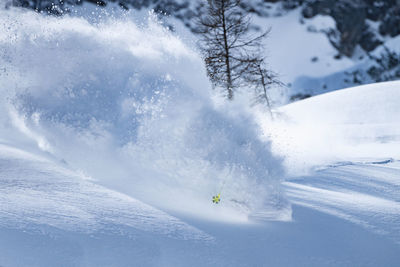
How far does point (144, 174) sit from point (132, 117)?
61 cm

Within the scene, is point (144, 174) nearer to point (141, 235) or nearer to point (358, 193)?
point (141, 235)

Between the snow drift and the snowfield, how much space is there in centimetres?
1

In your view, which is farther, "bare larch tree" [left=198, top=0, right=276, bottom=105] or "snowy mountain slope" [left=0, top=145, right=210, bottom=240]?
"bare larch tree" [left=198, top=0, right=276, bottom=105]

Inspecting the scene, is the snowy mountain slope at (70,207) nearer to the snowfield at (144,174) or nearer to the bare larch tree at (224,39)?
the snowfield at (144,174)

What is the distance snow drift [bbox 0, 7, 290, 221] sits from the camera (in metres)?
Result: 3.70

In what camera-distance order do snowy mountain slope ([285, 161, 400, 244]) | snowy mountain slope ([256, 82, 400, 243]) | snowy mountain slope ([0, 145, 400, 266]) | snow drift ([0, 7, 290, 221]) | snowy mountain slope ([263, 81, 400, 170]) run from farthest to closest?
snowy mountain slope ([263, 81, 400, 170])
snowy mountain slope ([256, 82, 400, 243])
snow drift ([0, 7, 290, 221])
snowy mountain slope ([285, 161, 400, 244])
snowy mountain slope ([0, 145, 400, 266])

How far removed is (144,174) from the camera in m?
3.99

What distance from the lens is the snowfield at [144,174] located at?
266 cm

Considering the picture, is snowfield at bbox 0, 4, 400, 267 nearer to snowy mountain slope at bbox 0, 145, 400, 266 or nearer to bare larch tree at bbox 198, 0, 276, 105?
snowy mountain slope at bbox 0, 145, 400, 266

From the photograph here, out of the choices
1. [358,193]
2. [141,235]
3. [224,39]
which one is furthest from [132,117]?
[224,39]

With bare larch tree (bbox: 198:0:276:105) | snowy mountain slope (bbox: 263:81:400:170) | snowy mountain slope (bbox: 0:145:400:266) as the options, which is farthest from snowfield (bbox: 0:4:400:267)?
bare larch tree (bbox: 198:0:276:105)

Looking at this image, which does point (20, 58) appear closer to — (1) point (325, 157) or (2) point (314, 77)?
(1) point (325, 157)

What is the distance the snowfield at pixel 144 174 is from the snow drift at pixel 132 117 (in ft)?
0.04

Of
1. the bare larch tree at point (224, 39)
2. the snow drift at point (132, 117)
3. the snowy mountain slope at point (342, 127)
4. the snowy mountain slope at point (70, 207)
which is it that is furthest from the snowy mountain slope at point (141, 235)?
the bare larch tree at point (224, 39)
